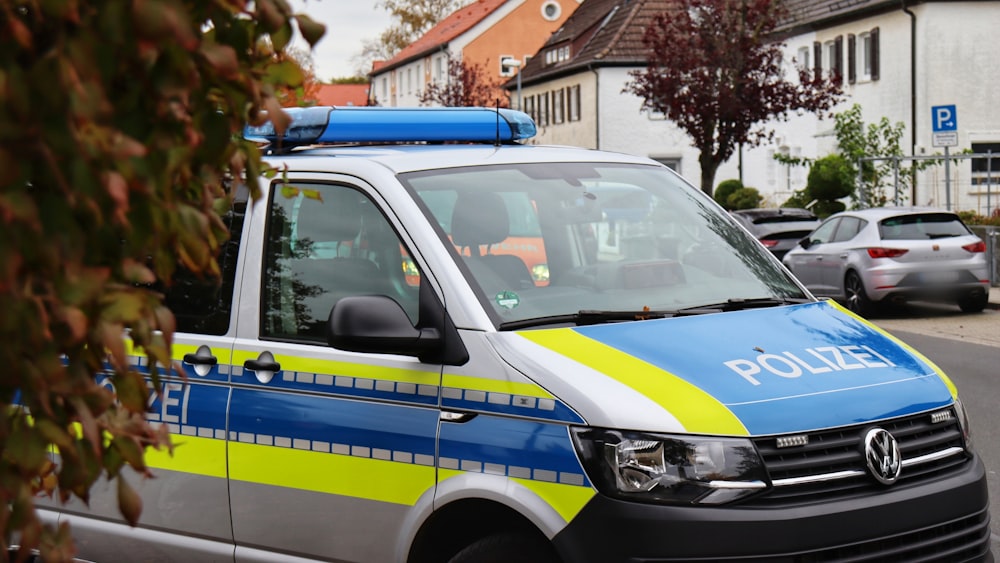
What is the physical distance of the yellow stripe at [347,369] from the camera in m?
4.16

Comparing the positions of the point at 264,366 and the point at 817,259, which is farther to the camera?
the point at 817,259

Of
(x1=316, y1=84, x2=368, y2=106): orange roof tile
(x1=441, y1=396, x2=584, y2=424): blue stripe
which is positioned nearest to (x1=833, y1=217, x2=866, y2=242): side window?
(x1=441, y1=396, x2=584, y2=424): blue stripe

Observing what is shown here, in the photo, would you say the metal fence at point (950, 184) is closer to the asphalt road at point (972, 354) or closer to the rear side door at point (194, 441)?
the asphalt road at point (972, 354)

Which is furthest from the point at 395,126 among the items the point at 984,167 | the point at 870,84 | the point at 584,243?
the point at 870,84

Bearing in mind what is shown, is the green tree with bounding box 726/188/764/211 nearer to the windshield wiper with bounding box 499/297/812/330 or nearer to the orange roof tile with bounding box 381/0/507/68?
the orange roof tile with bounding box 381/0/507/68

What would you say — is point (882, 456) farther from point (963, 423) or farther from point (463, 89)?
point (463, 89)

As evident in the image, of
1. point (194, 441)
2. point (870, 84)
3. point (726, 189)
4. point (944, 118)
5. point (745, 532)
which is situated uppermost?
point (870, 84)

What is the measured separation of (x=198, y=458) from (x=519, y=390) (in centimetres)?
132

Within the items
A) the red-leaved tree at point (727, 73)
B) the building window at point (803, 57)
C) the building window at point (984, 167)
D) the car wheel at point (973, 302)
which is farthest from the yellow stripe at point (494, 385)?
the building window at point (803, 57)

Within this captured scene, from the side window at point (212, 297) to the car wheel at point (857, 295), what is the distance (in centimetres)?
1603

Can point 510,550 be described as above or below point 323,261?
below

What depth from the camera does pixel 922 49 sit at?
39812 millimetres

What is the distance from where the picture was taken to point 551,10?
84188 mm

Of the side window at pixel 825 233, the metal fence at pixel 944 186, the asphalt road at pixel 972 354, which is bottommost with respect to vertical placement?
the asphalt road at pixel 972 354
